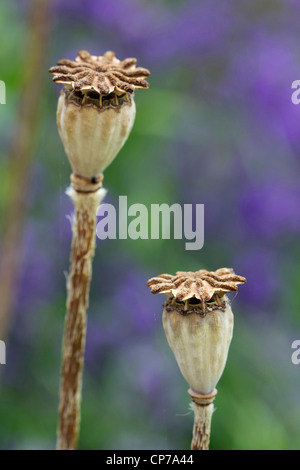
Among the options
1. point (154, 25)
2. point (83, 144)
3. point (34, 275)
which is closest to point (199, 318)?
point (83, 144)

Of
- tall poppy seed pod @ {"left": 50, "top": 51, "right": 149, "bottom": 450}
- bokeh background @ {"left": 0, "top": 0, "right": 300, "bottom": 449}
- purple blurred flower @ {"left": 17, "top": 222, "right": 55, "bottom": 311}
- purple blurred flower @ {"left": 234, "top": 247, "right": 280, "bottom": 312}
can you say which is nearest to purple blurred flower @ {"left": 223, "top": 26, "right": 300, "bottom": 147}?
bokeh background @ {"left": 0, "top": 0, "right": 300, "bottom": 449}

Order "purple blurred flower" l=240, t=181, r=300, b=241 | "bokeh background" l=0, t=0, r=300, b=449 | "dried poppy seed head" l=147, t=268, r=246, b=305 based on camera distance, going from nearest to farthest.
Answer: "dried poppy seed head" l=147, t=268, r=246, b=305, "bokeh background" l=0, t=0, r=300, b=449, "purple blurred flower" l=240, t=181, r=300, b=241

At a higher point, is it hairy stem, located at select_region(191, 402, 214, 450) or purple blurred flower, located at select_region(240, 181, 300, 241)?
purple blurred flower, located at select_region(240, 181, 300, 241)

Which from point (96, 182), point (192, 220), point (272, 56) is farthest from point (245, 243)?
point (96, 182)

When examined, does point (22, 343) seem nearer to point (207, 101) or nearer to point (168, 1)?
point (207, 101)

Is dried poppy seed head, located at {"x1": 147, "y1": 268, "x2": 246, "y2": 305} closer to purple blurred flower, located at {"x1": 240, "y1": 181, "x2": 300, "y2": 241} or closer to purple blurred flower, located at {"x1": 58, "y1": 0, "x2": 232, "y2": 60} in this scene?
purple blurred flower, located at {"x1": 240, "y1": 181, "x2": 300, "y2": 241}
